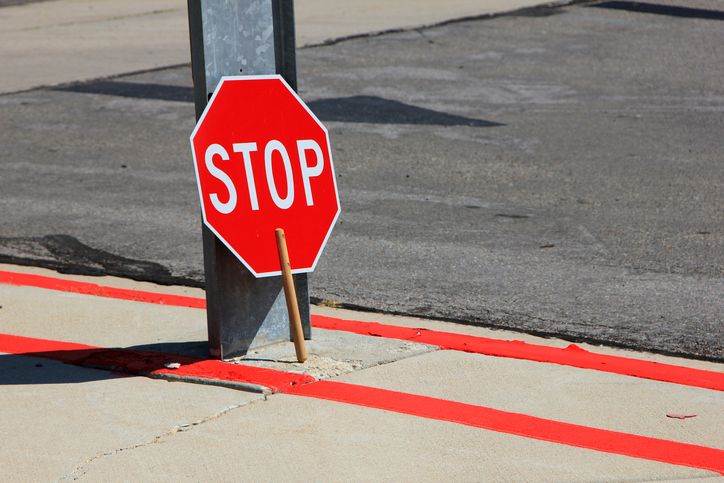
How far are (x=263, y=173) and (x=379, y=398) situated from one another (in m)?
1.18

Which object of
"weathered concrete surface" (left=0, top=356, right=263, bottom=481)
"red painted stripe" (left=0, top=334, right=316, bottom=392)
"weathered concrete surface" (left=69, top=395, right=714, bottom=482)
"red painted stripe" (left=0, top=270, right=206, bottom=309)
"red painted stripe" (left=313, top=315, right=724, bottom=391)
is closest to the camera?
"weathered concrete surface" (left=69, top=395, right=714, bottom=482)

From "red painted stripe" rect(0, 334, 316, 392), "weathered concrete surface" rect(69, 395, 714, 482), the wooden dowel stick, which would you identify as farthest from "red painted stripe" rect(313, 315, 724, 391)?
"weathered concrete surface" rect(69, 395, 714, 482)

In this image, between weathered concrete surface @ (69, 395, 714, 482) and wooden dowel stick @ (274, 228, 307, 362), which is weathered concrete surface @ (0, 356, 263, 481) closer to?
weathered concrete surface @ (69, 395, 714, 482)

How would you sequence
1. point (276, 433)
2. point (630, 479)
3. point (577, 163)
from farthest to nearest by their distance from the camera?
point (577, 163) < point (276, 433) < point (630, 479)

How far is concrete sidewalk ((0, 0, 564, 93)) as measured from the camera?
16094 mm

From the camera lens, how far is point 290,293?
5.46m

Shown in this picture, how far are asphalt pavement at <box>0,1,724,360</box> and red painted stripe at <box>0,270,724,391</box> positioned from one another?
30cm

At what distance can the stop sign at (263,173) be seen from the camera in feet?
17.5

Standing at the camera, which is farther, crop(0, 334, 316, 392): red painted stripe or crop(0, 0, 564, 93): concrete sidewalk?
crop(0, 0, 564, 93): concrete sidewalk

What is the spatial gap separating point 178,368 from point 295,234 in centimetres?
82

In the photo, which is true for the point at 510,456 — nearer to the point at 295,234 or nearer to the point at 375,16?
the point at 295,234

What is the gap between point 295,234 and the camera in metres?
5.61

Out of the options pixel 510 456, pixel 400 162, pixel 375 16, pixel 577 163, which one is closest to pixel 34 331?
pixel 510 456

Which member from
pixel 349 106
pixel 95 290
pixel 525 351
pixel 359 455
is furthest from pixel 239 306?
pixel 349 106
